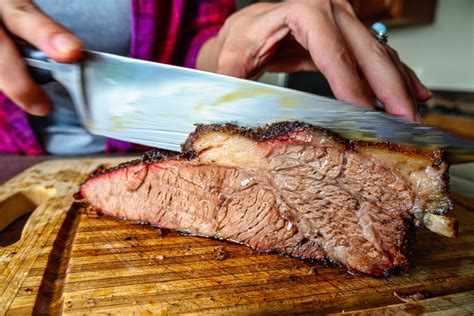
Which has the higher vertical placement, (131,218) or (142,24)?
(142,24)

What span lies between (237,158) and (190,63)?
139 cm

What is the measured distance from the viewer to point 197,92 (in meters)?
1.41

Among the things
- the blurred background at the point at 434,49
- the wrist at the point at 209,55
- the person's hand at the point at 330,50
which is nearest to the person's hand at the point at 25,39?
the person's hand at the point at 330,50

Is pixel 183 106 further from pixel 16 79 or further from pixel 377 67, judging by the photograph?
pixel 377 67

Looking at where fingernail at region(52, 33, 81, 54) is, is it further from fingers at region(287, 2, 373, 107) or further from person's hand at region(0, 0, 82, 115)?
fingers at region(287, 2, 373, 107)

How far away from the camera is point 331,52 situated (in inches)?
59.5

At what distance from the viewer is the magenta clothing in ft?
7.42

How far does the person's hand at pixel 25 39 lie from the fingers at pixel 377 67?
105 centimetres

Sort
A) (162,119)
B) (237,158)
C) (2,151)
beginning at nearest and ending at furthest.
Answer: (237,158) → (162,119) → (2,151)

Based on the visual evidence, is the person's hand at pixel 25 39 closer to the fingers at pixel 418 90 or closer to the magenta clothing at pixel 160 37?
the magenta clothing at pixel 160 37

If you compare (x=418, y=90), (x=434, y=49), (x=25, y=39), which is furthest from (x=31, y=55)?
(x=434, y=49)

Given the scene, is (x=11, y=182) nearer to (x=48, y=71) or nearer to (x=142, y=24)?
(x=48, y=71)

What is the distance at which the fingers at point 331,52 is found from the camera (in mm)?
1491

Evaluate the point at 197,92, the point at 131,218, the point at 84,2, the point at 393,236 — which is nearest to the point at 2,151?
the point at 84,2
